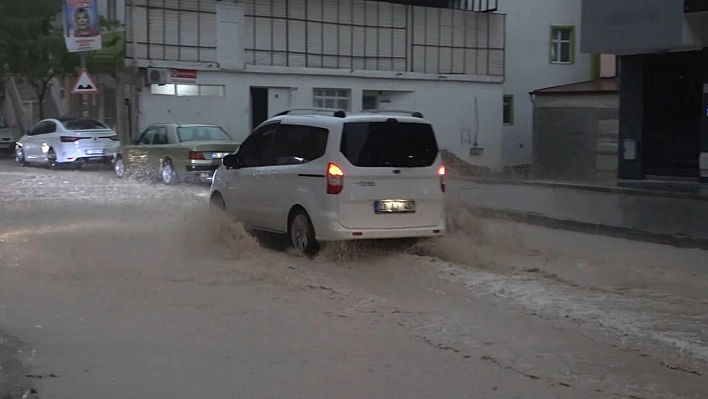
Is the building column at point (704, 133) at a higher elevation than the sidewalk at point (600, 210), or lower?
higher

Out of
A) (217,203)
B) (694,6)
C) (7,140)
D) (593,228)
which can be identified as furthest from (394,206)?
(7,140)

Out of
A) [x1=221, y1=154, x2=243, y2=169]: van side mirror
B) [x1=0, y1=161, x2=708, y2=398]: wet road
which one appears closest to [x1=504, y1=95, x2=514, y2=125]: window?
[x1=0, y1=161, x2=708, y2=398]: wet road

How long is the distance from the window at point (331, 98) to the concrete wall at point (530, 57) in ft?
25.6

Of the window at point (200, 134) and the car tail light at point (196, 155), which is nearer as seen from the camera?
the car tail light at point (196, 155)

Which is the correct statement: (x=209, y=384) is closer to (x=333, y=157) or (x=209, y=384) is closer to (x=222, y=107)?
(x=333, y=157)

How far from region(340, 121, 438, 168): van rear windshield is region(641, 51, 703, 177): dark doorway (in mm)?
13769

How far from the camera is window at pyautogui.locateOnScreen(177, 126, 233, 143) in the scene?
23.3 meters

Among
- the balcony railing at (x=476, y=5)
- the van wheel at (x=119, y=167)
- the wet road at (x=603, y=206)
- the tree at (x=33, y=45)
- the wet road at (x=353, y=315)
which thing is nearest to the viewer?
the wet road at (x=353, y=315)

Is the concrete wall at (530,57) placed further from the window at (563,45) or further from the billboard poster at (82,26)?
the billboard poster at (82,26)

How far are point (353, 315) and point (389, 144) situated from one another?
10.4 feet

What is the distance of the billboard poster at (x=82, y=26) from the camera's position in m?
28.0

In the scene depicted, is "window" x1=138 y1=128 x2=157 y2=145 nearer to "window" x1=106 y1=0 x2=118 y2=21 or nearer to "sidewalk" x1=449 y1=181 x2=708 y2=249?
"sidewalk" x1=449 y1=181 x2=708 y2=249

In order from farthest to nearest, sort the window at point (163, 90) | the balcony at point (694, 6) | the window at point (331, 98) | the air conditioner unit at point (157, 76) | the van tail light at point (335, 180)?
the window at point (331, 98) < the window at point (163, 90) < the air conditioner unit at point (157, 76) < the balcony at point (694, 6) < the van tail light at point (335, 180)

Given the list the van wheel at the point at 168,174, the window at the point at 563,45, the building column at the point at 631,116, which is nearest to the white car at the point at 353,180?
the van wheel at the point at 168,174
